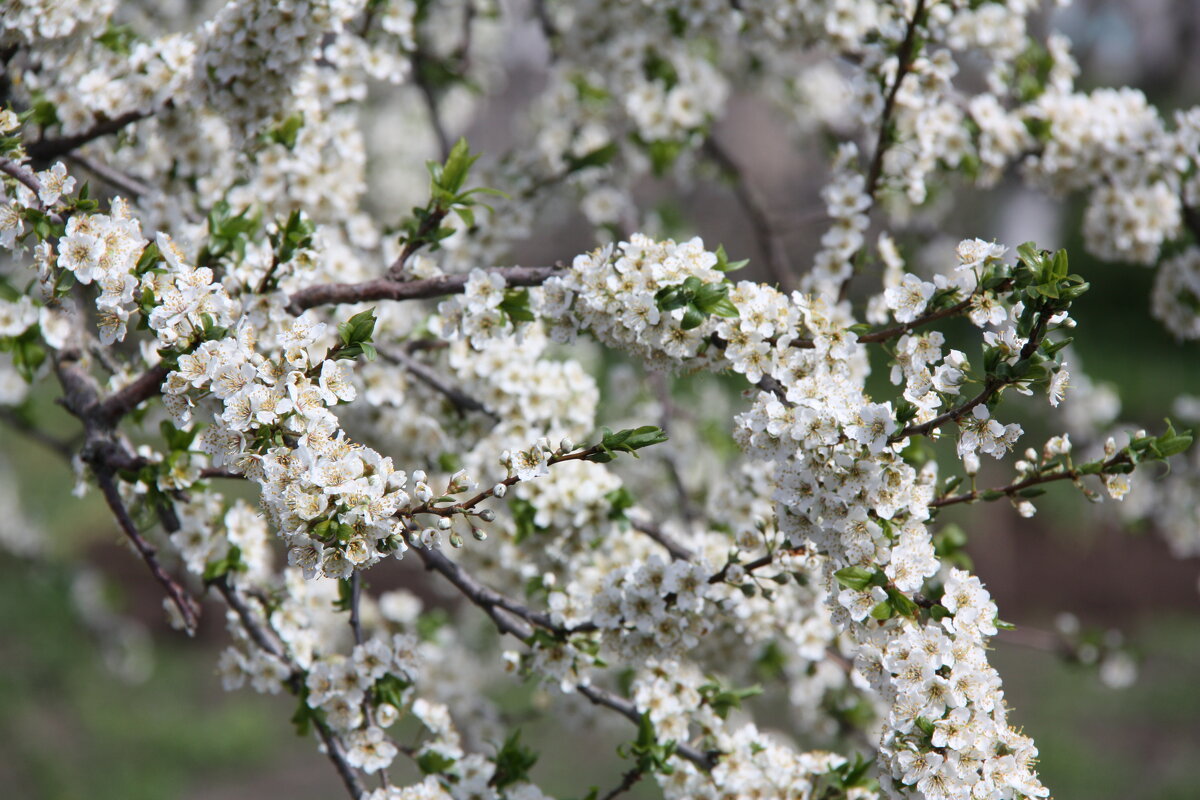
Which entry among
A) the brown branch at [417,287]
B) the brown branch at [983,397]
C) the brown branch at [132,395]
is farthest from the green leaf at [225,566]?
the brown branch at [983,397]

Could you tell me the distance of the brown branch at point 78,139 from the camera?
8.67ft

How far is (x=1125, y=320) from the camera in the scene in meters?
14.3

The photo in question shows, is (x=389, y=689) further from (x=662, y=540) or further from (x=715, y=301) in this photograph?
(x=715, y=301)

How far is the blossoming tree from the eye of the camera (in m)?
1.85

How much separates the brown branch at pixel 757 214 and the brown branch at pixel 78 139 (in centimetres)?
213

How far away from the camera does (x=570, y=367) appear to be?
9.55 feet

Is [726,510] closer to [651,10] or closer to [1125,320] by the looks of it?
[651,10]

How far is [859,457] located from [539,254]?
11309 millimetres

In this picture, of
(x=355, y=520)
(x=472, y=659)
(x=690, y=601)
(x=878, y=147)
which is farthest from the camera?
(x=472, y=659)

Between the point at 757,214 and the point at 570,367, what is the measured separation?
1597 millimetres

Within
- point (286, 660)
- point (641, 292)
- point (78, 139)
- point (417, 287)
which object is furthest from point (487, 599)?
point (78, 139)

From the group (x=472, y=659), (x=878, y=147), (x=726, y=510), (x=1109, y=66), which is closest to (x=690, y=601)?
(x=726, y=510)

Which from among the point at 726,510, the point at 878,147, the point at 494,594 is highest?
the point at 878,147

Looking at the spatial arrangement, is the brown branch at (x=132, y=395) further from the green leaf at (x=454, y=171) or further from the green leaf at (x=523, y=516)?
the green leaf at (x=523, y=516)
